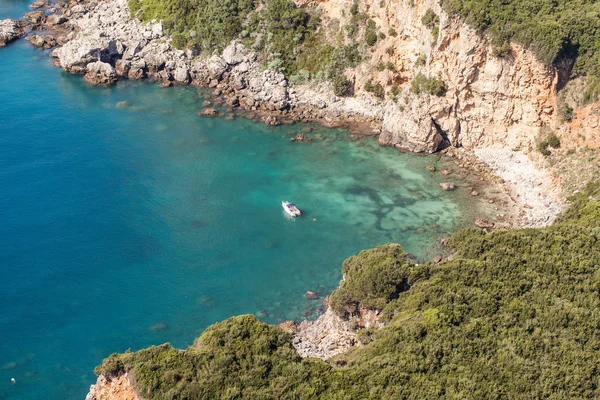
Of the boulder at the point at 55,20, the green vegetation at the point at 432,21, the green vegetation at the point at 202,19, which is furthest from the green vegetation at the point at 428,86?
the boulder at the point at 55,20

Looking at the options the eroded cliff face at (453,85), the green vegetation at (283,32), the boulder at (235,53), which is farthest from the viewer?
the boulder at (235,53)

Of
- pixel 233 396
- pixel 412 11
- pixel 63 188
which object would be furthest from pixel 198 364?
pixel 412 11

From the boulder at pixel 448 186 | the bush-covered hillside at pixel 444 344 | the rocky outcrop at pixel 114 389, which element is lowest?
the rocky outcrop at pixel 114 389

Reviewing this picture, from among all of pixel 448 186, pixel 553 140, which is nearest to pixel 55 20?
pixel 448 186

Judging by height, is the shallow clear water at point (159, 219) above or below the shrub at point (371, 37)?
below

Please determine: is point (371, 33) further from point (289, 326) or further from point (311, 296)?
point (289, 326)


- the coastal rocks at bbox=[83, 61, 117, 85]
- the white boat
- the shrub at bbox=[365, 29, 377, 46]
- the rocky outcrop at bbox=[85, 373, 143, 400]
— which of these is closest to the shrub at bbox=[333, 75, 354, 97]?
the shrub at bbox=[365, 29, 377, 46]

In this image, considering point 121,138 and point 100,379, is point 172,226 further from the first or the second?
point 100,379

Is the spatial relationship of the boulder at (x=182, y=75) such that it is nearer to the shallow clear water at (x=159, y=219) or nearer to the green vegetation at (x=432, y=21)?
the shallow clear water at (x=159, y=219)
